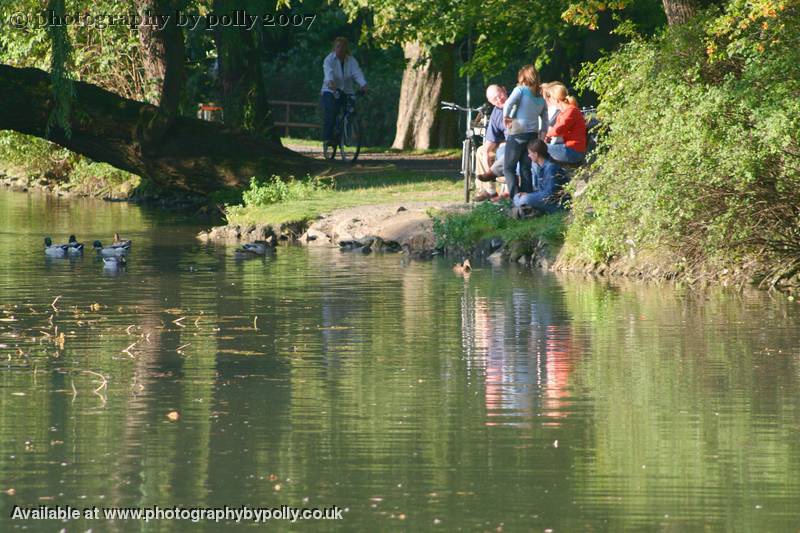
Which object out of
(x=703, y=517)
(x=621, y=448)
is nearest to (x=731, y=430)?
(x=621, y=448)

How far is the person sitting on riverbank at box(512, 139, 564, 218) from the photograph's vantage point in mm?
21312

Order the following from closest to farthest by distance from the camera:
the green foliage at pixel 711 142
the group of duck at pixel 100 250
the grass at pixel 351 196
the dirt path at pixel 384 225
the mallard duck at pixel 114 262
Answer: the green foliage at pixel 711 142
the mallard duck at pixel 114 262
the group of duck at pixel 100 250
the dirt path at pixel 384 225
the grass at pixel 351 196

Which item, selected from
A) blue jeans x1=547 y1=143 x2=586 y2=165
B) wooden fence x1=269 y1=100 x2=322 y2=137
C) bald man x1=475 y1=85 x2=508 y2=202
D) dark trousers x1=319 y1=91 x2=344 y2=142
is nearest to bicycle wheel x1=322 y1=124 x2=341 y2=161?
dark trousers x1=319 y1=91 x2=344 y2=142

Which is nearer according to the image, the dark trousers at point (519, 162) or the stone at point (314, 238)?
the dark trousers at point (519, 162)

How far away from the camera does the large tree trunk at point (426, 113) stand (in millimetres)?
38281

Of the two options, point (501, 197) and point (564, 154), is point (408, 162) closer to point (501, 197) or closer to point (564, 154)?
point (501, 197)

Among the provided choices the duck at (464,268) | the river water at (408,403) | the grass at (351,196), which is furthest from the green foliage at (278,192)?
the river water at (408,403)

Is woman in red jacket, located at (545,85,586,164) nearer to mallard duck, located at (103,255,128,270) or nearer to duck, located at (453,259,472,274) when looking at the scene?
duck, located at (453,259,472,274)

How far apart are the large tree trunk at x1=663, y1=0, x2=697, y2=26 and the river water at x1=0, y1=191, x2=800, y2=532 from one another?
290 cm

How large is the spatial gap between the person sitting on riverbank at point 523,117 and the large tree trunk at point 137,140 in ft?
23.9

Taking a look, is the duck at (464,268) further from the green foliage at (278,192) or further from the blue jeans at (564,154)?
the green foliage at (278,192)

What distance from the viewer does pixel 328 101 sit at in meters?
28.4

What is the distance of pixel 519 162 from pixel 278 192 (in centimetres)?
582

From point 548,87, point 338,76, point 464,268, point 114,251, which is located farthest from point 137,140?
point 464,268
